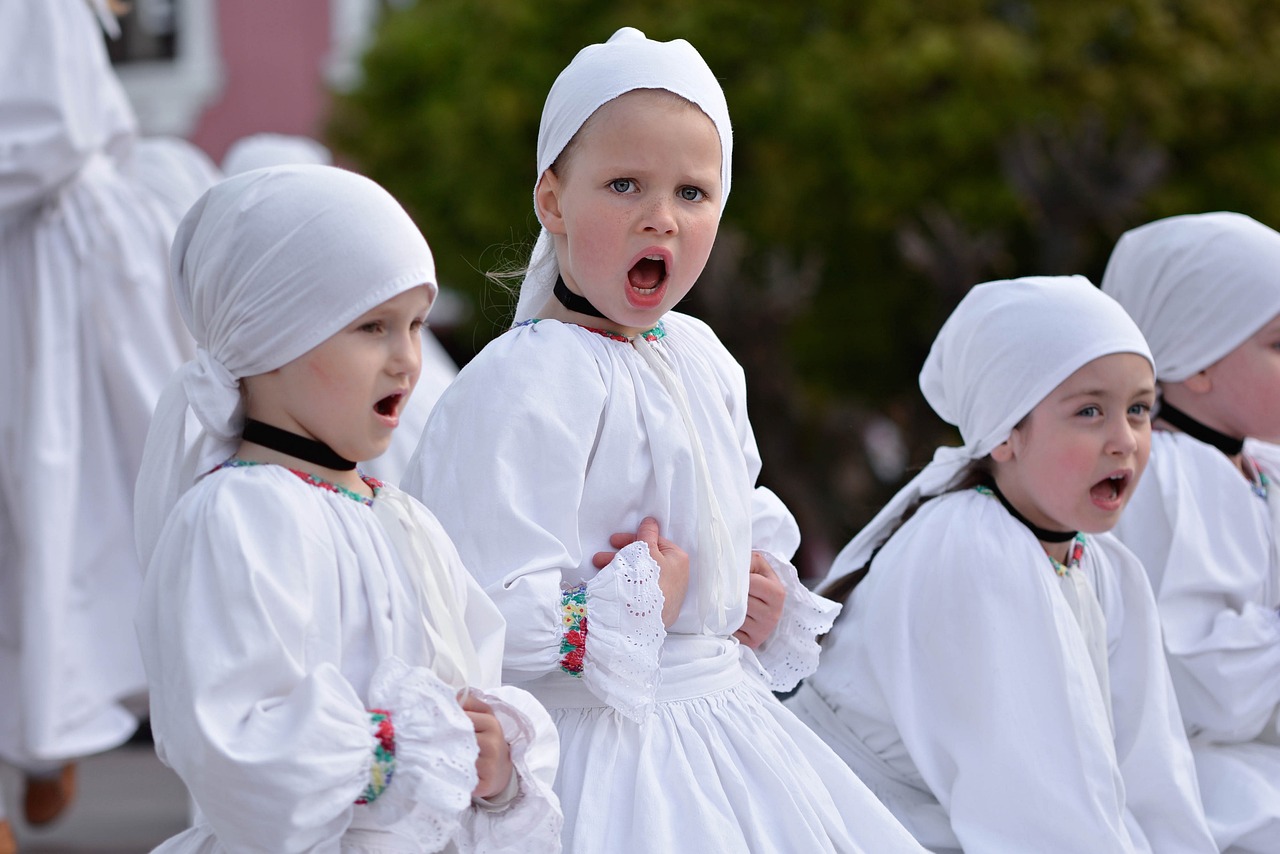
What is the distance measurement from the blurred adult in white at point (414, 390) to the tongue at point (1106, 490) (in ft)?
6.40

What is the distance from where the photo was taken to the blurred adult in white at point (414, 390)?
5.69 m

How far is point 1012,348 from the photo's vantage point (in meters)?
3.92

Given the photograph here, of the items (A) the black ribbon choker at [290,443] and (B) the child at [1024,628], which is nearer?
(A) the black ribbon choker at [290,443]

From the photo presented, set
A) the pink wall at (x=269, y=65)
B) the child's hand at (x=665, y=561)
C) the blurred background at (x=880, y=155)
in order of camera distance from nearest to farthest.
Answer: the child's hand at (x=665, y=561) → the blurred background at (x=880, y=155) → the pink wall at (x=269, y=65)

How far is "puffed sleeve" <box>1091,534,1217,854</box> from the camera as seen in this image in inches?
153

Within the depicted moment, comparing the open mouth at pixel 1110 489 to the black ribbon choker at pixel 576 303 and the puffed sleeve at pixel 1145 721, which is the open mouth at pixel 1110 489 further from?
Answer: the black ribbon choker at pixel 576 303

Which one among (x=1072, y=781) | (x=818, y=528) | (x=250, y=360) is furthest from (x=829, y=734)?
(x=818, y=528)

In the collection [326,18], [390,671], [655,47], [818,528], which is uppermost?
[655,47]

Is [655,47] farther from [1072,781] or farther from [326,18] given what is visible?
[326,18]

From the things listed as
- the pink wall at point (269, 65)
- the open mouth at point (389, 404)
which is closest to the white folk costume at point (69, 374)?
the open mouth at point (389, 404)

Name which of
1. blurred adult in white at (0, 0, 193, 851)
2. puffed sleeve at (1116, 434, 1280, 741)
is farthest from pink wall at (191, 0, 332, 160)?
puffed sleeve at (1116, 434, 1280, 741)

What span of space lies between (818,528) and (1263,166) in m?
5.68

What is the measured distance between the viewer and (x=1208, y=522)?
14.5 ft

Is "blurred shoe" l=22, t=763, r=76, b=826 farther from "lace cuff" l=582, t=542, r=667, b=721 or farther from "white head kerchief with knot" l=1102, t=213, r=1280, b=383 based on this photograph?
"white head kerchief with knot" l=1102, t=213, r=1280, b=383
